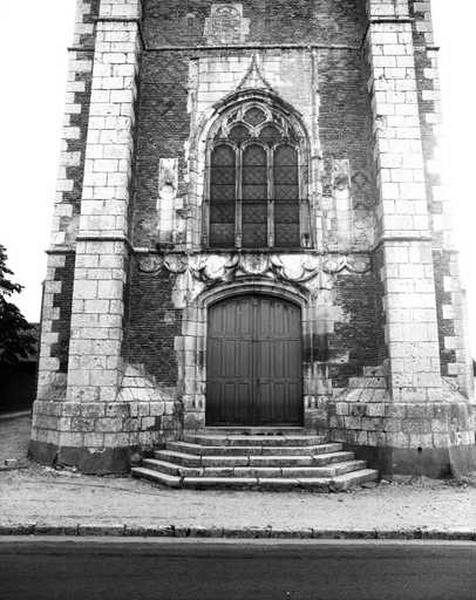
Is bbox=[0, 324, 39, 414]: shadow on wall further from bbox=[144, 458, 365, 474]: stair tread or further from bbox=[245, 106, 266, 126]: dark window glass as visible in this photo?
bbox=[245, 106, 266, 126]: dark window glass

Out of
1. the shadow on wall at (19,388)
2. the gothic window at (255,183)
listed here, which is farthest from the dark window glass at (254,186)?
the shadow on wall at (19,388)

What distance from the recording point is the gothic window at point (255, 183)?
11.3 m

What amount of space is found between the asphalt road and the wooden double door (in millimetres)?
5013

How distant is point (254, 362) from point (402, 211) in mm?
3954

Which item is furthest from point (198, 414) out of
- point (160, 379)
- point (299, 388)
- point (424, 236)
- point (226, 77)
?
point (226, 77)

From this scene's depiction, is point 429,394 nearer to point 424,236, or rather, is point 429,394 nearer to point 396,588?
point 424,236

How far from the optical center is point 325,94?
38.7ft

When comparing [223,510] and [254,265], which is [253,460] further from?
[254,265]

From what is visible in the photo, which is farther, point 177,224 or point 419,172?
point 177,224

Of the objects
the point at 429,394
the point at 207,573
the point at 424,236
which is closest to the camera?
the point at 207,573

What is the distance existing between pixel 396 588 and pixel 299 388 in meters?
6.51

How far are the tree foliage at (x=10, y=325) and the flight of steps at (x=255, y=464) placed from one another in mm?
8198

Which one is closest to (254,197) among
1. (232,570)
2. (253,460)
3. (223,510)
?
(253,460)

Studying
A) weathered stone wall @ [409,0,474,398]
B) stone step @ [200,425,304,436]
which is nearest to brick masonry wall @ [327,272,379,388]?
stone step @ [200,425,304,436]
